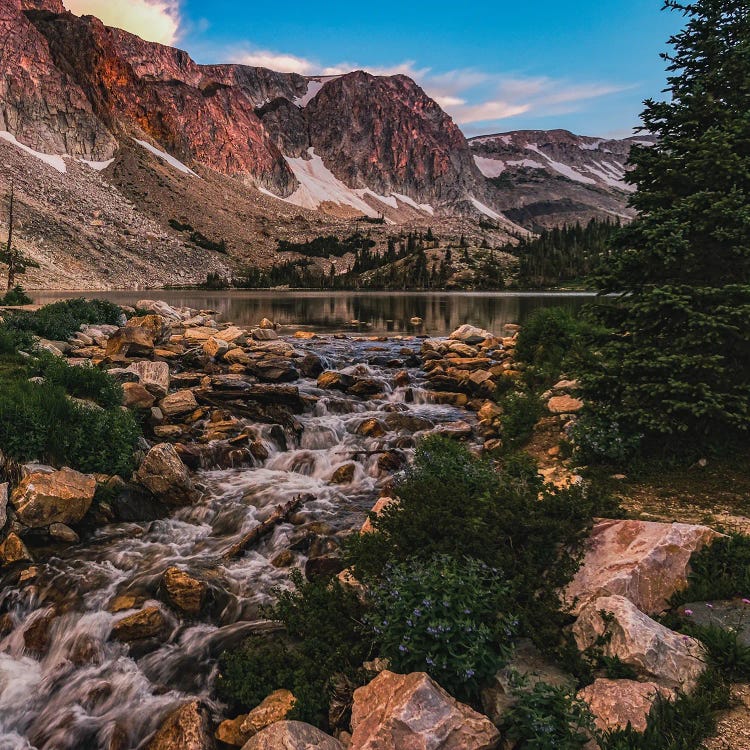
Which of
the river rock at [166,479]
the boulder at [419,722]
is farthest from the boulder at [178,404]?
the boulder at [419,722]

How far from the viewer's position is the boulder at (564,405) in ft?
39.5

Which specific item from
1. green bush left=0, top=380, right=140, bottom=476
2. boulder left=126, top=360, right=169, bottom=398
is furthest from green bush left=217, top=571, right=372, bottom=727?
boulder left=126, top=360, right=169, bottom=398

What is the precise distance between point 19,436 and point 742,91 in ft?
46.0

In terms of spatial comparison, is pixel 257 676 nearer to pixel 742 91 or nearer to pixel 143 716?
pixel 143 716

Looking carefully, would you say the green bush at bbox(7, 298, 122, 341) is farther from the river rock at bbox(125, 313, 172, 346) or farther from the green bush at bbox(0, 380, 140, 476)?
the green bush at bbox(0, 380, 140, 476)

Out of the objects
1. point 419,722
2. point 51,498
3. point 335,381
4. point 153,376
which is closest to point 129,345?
point 153,376

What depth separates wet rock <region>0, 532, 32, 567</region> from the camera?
7691mm

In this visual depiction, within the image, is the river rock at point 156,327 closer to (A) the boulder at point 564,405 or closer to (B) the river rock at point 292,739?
(A) the boulder at point 564,405

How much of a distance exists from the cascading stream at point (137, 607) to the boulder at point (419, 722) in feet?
9.29

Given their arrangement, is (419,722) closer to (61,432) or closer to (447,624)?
(447,624)

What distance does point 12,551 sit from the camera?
306 inches

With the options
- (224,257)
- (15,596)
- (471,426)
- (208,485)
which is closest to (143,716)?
(15,596)

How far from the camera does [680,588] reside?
521 centimetres

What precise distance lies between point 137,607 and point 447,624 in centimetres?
496
